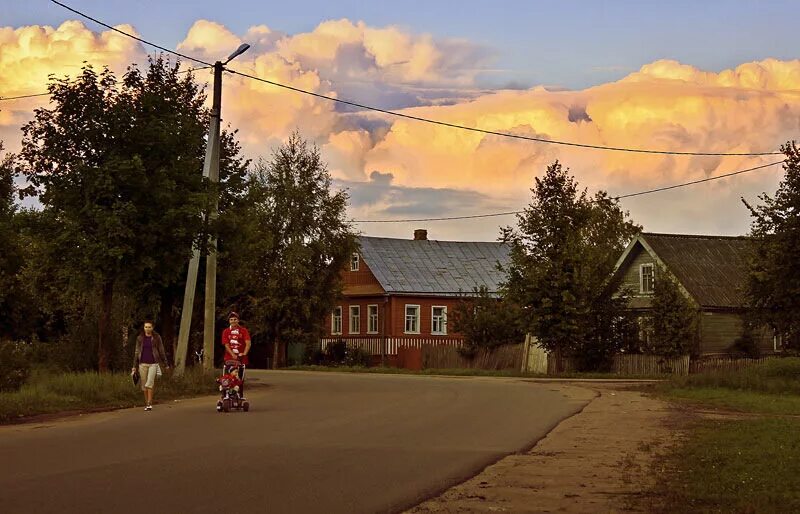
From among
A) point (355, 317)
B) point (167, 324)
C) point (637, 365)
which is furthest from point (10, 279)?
point (355, 317)

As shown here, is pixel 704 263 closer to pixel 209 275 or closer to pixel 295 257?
pixel 295 257

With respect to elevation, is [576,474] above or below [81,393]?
below

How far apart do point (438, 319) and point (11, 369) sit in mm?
47589

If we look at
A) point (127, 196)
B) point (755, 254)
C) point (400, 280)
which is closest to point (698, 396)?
point (755, 254)

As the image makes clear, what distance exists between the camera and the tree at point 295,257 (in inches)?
2192

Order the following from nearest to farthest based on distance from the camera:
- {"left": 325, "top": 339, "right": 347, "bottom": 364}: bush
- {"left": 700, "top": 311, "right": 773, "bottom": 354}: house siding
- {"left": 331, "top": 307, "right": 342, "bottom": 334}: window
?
{"left": 700, "top": 311, "right": 773, "bottom": 354}: house siding, {"left": 325, "top": 339, "right": 347, "bottom": 364}: bush, {"left": 331, "top": 307, "right": 342, "bottom": 334}: window

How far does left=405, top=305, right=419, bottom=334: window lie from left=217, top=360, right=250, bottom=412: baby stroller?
46.7 m

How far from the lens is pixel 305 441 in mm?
14523

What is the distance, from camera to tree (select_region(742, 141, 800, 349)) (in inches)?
1258

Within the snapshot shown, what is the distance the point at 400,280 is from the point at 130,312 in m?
35.1

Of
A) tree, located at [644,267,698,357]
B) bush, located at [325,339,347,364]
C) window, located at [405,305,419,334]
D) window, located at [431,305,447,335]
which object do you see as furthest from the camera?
window, located at [431,305,447,335]

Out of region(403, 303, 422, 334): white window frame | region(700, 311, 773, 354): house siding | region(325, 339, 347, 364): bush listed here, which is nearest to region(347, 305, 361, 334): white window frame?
region(403, 303, 422, 334): white window frame

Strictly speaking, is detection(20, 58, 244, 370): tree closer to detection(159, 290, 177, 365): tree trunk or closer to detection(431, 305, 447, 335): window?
detection(159, 290, 177, 365): tree trunk

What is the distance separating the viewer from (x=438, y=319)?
6831 cm
